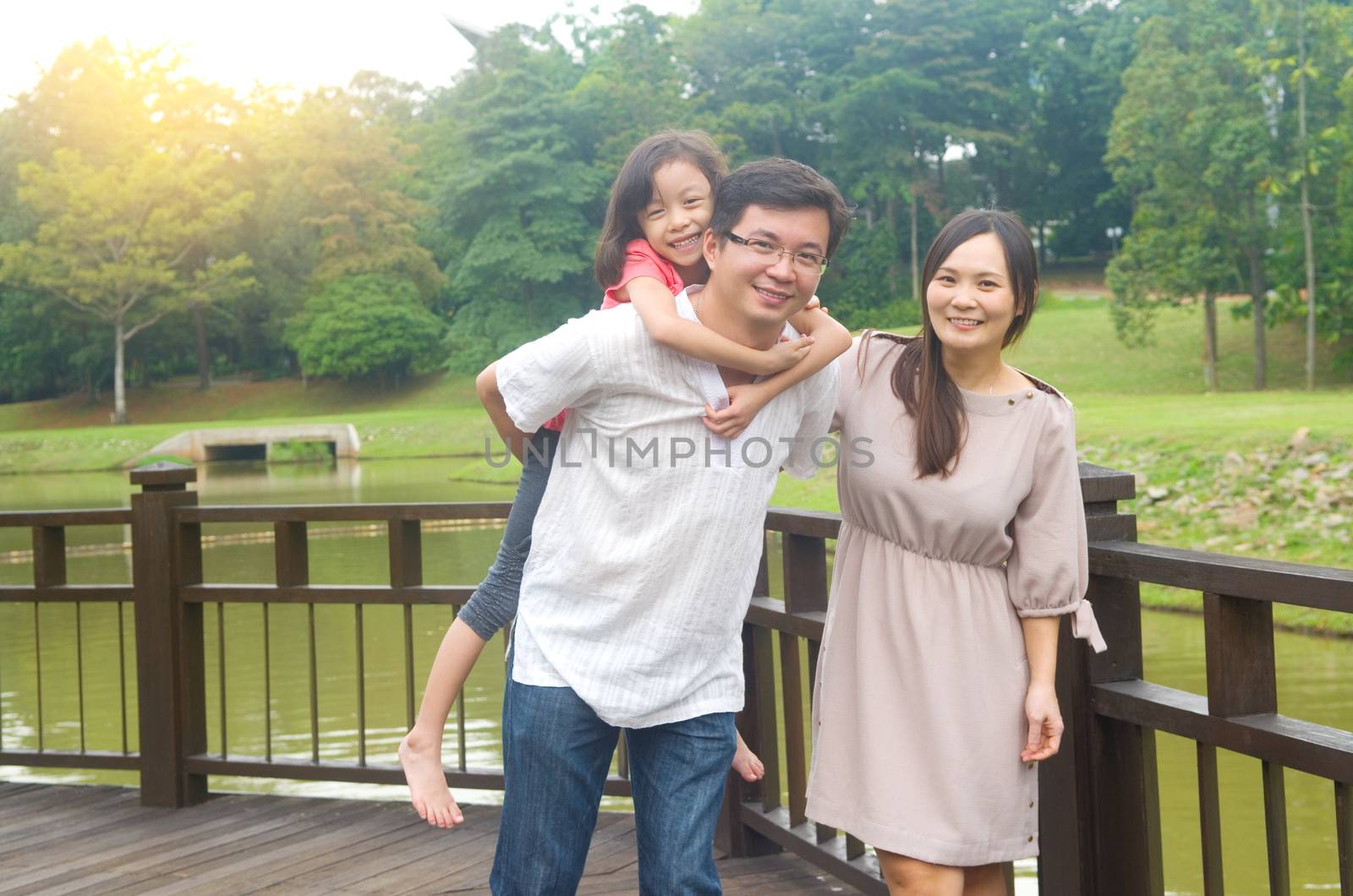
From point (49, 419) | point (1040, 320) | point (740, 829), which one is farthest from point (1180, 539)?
point (49, 419)

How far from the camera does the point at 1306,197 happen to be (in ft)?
72.0

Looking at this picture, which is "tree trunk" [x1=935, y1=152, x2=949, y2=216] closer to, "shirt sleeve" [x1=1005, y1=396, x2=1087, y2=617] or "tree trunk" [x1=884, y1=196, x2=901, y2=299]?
"tree trunk" [x1=884, y1=196, x2=901, y2=299]

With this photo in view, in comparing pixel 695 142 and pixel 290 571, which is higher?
pixel 695 142

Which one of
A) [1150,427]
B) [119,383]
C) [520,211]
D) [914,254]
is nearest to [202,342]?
[119,383]

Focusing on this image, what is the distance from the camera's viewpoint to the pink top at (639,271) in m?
2.00

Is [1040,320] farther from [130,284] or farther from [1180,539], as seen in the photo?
[130,284]

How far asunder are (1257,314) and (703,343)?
74.9 ft

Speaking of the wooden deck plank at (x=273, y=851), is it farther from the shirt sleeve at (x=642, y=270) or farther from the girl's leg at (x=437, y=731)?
the shirt sleeve at (x=642, y=270)

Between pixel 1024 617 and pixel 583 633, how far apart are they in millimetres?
620

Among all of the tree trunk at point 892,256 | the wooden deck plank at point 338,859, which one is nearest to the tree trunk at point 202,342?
the tree trunk at point 892,256

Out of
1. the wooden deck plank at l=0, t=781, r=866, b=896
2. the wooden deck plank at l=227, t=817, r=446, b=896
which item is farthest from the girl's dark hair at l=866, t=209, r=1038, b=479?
the wooden deck plank at l=227, t=817, r=446, b=896

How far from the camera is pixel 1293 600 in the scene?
69.4 inches

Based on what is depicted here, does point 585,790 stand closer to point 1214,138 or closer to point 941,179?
point 1214,138

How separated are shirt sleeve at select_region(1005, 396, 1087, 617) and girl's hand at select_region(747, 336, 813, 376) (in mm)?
356
